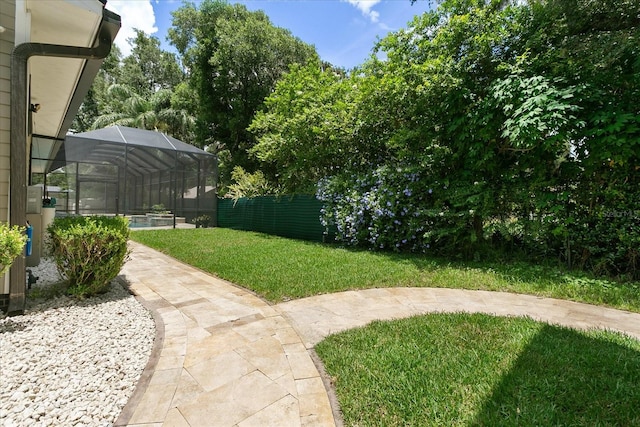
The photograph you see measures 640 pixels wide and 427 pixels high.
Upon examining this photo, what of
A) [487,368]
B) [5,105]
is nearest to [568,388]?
[487,368]

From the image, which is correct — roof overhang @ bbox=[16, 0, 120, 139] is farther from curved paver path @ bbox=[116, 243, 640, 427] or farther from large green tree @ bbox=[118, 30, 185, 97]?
large green tree @ bbox=[118, 30, 185, 97]

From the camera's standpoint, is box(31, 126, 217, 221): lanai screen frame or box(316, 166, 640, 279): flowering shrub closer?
box(316, 166, 640, 279): flowering shrub

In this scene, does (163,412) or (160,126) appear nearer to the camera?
(163,412)

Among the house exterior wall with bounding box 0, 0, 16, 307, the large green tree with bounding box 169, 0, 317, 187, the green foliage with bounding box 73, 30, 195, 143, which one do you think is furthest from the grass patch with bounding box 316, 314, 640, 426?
the green foliage with bounding box 73, 30, 195, 143

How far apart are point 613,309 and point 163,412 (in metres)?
4.45

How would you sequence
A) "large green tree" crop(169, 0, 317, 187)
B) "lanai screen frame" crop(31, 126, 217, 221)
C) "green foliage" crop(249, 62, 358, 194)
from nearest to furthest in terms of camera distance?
"green foliage" crop(249, 62, 358, 194)
"lanai screen frame" crop(31, 126, 217, 221)
"large green tree" crop(169, 0, 317, 187)

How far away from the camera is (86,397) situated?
190 centimetres

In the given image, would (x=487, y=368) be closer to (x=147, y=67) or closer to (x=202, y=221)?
(x=202, y=221)

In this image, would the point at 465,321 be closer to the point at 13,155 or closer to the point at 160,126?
the point at 13,155

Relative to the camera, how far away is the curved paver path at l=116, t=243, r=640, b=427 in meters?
1.79

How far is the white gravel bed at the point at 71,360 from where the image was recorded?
5.81 ft

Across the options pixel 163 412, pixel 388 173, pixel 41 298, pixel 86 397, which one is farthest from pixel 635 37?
pixel 41 298

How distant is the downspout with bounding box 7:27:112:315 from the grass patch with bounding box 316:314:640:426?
127 inches

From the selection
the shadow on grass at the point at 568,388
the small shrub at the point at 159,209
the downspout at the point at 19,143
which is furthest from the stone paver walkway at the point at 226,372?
the small shrub at the point at 159,209
